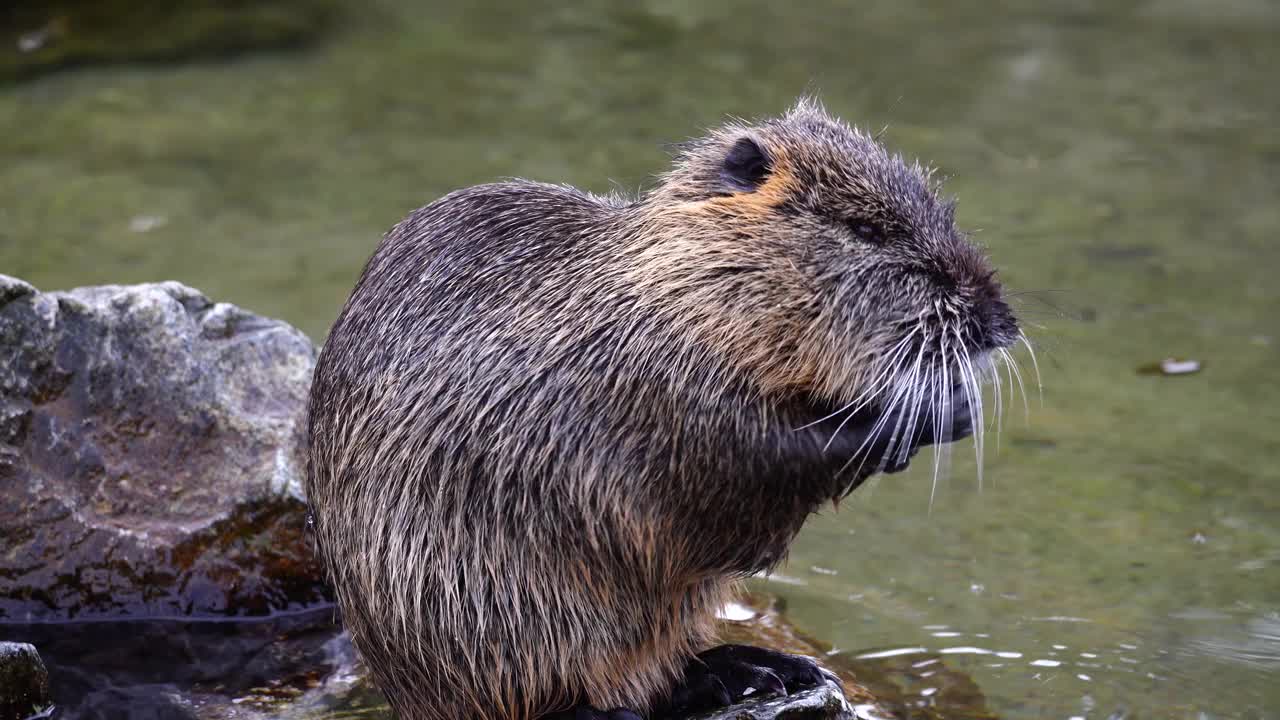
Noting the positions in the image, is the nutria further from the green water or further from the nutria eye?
the green water

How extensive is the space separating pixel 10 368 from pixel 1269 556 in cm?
350

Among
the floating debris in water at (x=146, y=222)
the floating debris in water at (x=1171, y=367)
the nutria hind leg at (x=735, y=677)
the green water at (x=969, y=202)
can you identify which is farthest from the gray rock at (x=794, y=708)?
the floating debris in water at (x=146, y=222)

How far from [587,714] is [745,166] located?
43.9 inches

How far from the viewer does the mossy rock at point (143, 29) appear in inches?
356

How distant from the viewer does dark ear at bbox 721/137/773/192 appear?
3095 millimetres

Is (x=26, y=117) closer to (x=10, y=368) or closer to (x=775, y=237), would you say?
(x=10, y=368)

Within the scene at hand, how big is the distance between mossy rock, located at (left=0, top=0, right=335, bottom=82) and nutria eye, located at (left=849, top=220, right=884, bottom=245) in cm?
681

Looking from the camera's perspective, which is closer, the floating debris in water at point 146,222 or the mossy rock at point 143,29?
the floating debris in water at point 146,222

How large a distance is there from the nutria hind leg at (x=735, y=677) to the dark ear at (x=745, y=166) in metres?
0.99

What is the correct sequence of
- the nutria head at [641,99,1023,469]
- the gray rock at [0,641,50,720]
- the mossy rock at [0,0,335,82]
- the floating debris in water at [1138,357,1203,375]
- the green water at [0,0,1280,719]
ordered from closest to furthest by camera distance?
the nutria head at [641,99,1023,469], the gray rock at [0,641,50,720], the green water at [0,0,1280,719], the floating debris in water at [1138,357,1203,375], the mossy rock at [0,0,335,82]

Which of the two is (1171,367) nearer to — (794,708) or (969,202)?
(969,202)

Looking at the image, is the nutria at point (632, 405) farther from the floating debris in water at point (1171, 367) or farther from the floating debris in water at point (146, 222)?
the floating debris in water at point (146, 222)

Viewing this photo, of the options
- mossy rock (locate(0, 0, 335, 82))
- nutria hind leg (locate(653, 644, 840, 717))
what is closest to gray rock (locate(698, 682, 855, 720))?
nutria hind leg (locate(653, 644, 840, 717))

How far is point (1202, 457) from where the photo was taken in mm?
5137
